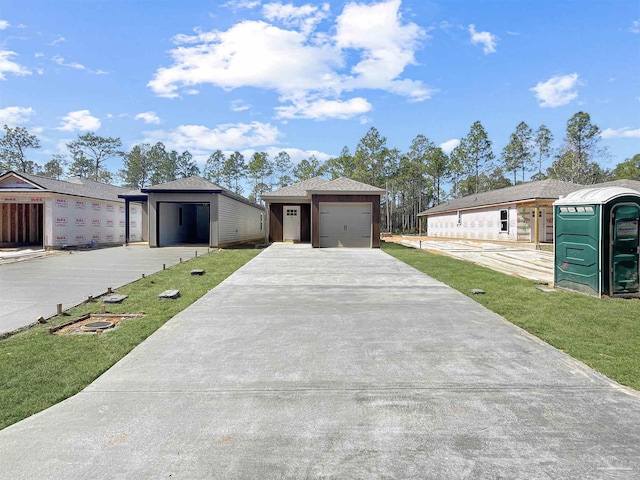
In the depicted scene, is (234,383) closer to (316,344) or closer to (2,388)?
(316,344)

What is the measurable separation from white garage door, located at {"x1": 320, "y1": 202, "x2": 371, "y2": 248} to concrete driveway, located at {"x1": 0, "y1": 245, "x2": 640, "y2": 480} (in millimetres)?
13503

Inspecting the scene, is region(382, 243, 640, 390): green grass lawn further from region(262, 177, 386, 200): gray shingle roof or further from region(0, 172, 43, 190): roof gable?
region(0, 172, 43, 190): roof gable

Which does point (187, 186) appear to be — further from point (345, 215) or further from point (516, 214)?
point (516, 214)

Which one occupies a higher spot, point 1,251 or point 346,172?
point 346,172

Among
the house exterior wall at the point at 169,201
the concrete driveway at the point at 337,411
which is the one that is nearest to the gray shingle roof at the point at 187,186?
the house exterior wall at the point at 169,201

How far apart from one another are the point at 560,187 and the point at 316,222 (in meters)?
17.0

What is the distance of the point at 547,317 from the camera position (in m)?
5.90

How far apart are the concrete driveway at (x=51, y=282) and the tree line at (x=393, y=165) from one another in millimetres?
24468

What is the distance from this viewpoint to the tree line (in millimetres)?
42375

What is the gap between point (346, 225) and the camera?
738 inches

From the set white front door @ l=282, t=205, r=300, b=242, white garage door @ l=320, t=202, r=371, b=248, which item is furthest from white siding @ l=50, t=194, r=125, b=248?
white garage door @ l=320, t=202, r=371, b=248

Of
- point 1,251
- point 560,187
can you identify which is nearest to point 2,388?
point 1,251

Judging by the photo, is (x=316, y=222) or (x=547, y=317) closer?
(x=547, y=317)

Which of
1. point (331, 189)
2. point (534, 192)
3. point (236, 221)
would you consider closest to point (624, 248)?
point (331, 189)
